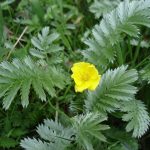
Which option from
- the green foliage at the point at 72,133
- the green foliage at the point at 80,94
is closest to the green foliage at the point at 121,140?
the green foliage at the point at 80,94

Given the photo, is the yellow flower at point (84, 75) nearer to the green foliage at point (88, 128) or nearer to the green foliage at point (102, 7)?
the green foliage at point (88, 128)

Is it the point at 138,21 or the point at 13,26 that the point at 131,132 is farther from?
the point at 13,26

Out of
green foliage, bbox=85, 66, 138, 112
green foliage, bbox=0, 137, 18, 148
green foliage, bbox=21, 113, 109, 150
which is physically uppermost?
green foliage, bbox=85, 66, 138, 112

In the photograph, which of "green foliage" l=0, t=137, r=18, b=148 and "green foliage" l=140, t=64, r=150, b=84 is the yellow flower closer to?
"green foliage" l=140, t=64, r=150, b=84

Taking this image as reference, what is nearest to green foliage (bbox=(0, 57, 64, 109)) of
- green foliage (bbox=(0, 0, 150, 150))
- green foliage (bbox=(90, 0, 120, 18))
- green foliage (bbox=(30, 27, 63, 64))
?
green foliage (bbox=(0, 0, 150, 150))

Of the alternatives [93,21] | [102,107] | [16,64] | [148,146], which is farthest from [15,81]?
[93,21]
